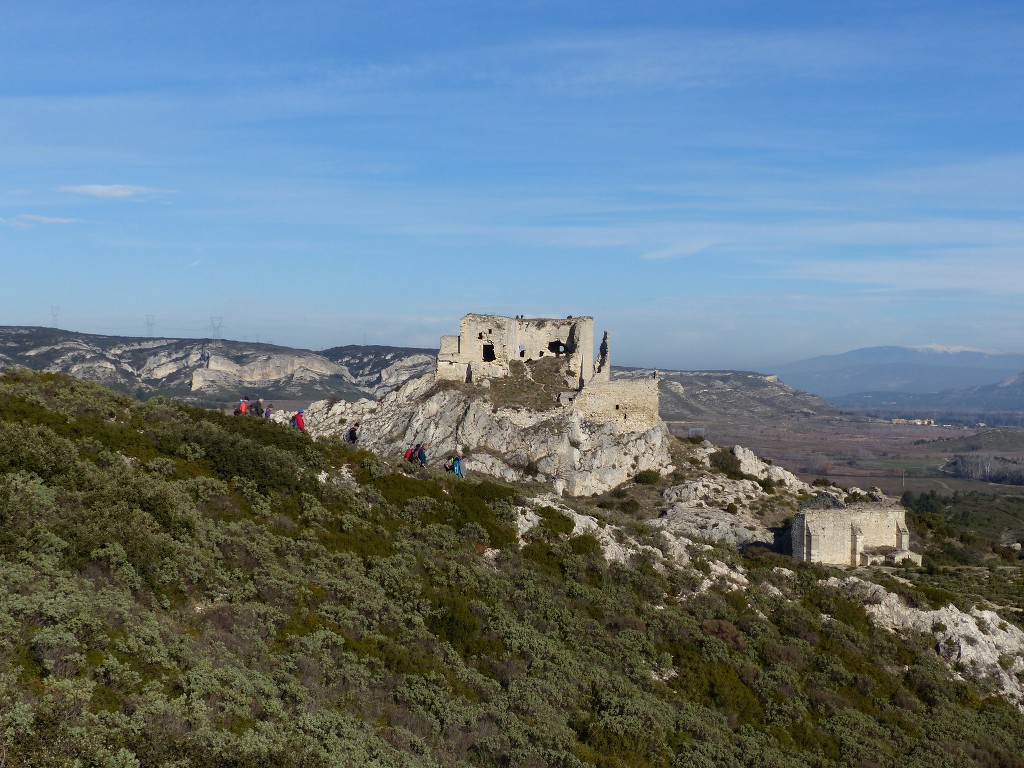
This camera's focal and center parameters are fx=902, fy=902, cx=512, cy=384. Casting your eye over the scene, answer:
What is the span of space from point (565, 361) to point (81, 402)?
1382 inches

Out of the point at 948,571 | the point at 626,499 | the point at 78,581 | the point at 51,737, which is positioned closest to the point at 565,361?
the point at 626,499

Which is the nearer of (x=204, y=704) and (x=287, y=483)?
(x=204, y=704)

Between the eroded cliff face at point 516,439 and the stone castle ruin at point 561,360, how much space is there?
1.25 m

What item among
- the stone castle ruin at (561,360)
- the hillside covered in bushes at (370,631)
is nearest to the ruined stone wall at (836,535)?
the hillside covered in bushes at (370,631)

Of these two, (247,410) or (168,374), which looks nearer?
(247,410)

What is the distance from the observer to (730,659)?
22.1 m

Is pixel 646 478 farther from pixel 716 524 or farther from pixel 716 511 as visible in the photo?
pixel 716 524

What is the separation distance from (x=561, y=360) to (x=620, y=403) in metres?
5.50

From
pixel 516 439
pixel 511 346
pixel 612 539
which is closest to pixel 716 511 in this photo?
pixel 516 439

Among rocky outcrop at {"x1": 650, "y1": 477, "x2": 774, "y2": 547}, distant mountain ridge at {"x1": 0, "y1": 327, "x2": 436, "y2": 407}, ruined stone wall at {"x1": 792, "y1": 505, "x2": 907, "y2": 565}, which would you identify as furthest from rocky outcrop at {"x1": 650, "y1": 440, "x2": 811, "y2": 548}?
distant mountain ridge at {"x1": 0, "y1": 327, "x2": 436, "y2": 407}

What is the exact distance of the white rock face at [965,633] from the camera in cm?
2645

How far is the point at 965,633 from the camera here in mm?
27328

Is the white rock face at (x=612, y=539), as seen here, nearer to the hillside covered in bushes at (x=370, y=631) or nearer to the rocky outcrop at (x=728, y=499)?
the hillside covered in bushes at (x=370, y=631)

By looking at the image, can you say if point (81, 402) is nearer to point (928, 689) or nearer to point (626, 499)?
point (928, 689)
